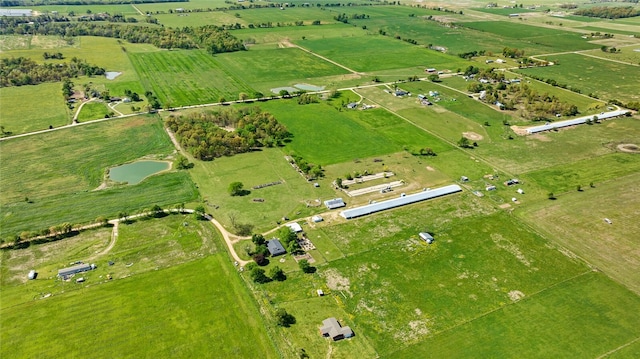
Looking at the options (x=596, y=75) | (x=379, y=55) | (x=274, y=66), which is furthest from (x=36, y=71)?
(x=596, y=75)

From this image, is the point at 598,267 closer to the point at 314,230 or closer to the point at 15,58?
the point at 314,230

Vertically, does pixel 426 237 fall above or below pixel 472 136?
below

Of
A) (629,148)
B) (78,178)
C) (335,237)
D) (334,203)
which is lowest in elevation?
(335,237)

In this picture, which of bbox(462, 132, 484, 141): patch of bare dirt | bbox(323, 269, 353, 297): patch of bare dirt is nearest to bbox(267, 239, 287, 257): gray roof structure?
bbox(323, 269, 353, 297): patch of bare dirt

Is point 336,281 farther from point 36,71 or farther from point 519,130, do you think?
point 36,71

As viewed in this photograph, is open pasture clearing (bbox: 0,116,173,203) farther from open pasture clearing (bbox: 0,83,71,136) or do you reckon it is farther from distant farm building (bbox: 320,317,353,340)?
distant farm building (bbox: 320,317,353,340)

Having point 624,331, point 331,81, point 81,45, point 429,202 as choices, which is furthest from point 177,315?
point 81,45
